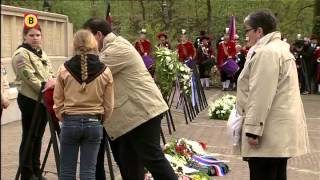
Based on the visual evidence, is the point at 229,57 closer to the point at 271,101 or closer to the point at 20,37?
the point at 20,37

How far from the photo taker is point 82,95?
487 centimetres

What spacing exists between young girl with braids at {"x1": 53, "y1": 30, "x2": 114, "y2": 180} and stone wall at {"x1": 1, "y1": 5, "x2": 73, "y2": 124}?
6.74 meters

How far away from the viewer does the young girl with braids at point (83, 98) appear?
485 centimetres

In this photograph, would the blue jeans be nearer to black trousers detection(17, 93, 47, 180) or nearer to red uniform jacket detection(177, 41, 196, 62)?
black trousers detection(17, 93, 47, 180)

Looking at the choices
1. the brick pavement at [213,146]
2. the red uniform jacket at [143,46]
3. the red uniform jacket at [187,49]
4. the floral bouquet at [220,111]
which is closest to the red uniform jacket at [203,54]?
the red uniform jacket at [187,49]

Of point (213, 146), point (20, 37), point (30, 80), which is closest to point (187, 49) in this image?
point (20, 37)

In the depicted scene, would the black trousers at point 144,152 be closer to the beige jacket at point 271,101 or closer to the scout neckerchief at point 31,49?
the beige jacket at point 271,101

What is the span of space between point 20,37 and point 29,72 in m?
7.20

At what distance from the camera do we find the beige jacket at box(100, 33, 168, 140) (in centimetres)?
522

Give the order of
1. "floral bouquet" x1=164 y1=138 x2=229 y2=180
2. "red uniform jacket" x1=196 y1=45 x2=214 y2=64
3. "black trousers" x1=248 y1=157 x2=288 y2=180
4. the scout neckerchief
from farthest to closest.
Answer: "red uniform jacket" x1=196 y1=45 x2=214 y2=64
"floral bouquet" x1=164 y1=138 x2=229 y2=180
the scout neckerchief
"black trousers" x1=248 y1=157 x2=288 y2=180

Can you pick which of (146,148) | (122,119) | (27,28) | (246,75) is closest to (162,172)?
(146,148)

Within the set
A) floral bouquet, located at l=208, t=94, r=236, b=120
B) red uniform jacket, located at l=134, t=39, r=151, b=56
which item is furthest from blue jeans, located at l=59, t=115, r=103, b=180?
red uniform jacket, located at l=134, t=39, r=151, b=56

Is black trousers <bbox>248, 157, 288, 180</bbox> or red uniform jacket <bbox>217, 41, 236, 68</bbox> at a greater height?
red uniform jacket <bbox>217, 41, 236, 68</bbox>

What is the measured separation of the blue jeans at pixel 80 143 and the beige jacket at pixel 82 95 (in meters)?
0.07
